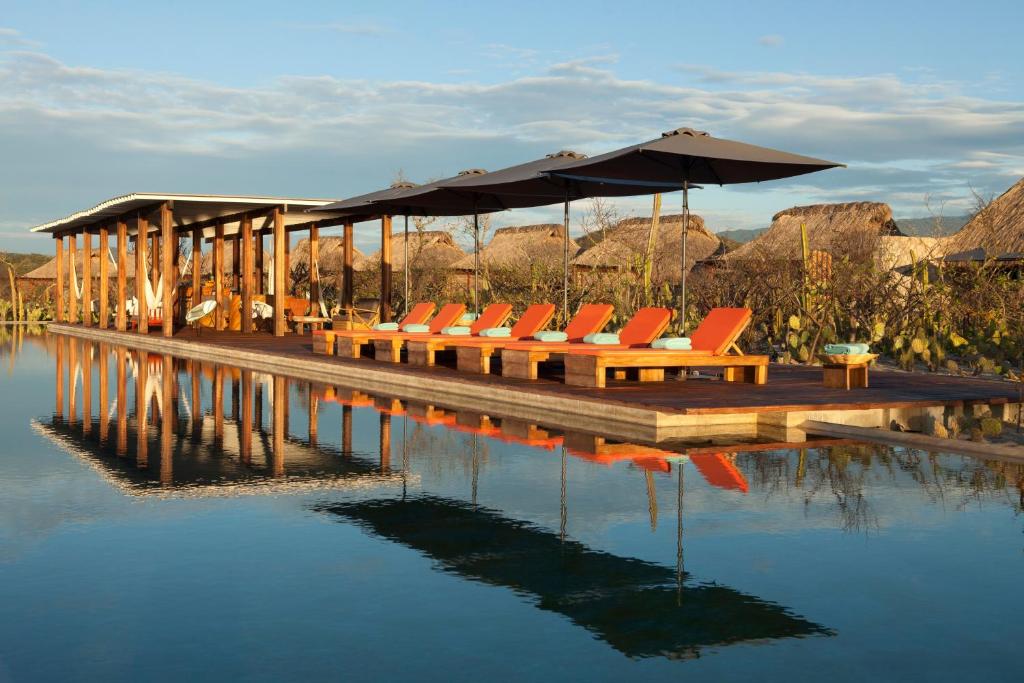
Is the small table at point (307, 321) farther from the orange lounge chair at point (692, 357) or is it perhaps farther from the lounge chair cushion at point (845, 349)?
the lounge chair cushion at point (845, 349)

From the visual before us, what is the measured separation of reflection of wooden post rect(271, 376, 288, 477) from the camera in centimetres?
736

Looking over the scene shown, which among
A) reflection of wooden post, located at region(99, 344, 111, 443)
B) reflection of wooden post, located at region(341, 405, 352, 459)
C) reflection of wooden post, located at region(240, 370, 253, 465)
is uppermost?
reflection of wooden post, located at region(341, 405, 352, 459)

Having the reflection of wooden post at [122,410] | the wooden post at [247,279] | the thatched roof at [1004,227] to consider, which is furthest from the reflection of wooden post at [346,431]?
the thatched roof at [1004,227]

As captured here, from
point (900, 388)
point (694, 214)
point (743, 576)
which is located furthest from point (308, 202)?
point (694, 214)

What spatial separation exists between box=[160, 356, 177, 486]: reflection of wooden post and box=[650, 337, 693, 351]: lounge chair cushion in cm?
462

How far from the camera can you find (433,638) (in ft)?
12.2

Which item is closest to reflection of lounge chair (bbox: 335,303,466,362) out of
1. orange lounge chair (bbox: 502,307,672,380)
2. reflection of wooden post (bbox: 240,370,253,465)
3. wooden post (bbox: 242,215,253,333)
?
reflection of wooden post (bbox: 240,370,253,465)

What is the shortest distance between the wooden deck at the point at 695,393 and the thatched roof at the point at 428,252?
22283 millimetres

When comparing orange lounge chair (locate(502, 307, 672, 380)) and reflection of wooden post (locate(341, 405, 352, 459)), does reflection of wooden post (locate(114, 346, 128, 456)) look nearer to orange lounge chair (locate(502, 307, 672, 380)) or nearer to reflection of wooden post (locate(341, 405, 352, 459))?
reflection of wooden post (locate(341, 405, 352, 459))

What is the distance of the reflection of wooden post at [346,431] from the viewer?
7.95 m

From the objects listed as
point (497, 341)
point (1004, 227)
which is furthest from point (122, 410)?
point (1004, 227)

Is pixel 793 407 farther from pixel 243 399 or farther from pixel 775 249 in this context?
pixel 775 249

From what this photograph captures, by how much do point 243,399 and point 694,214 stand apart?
2894 cm

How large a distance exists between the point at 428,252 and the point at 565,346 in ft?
89.2
